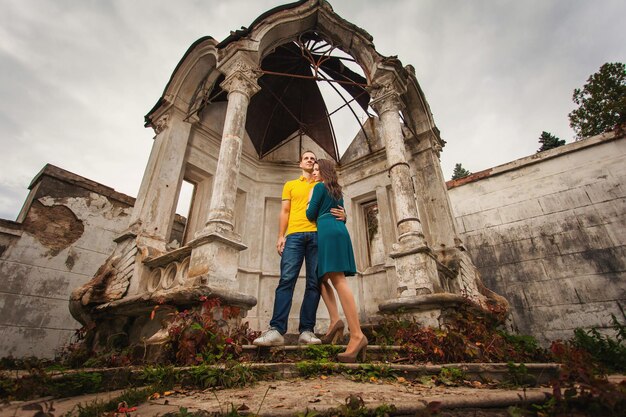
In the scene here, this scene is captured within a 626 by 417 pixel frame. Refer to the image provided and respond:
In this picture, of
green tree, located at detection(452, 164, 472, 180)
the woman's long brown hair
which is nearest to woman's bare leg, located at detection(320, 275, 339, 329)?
the woman's long brown hair

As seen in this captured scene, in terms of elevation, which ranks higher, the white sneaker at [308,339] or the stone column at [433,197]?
the stone column at [433,197]

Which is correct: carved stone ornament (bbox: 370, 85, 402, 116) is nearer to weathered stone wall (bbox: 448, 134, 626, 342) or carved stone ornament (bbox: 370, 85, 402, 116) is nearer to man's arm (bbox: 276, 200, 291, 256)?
weathered stone wall (bbox: 448, 134, 626, 342)

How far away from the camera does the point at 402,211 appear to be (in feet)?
15.9

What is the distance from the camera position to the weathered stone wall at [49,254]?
17.3 ft

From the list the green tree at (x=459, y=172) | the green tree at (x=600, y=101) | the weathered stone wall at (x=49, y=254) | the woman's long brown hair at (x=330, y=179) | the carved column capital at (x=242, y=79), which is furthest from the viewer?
the green tree at (x=459, y=172)

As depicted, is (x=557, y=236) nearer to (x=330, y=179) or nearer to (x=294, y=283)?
(x=330, y=179)

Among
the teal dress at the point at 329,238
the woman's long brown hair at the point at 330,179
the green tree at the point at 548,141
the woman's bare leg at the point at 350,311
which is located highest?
the green tree at the point at 548,141

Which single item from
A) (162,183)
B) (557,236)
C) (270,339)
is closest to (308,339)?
(270,339)

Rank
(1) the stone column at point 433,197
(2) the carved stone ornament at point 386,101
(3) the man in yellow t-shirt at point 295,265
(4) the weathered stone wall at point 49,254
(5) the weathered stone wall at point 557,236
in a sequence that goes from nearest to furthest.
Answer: (3) the man in yellow t-shirt at point 295,265
(4) the weathered stone wall at point 49,254
(5) the weathered stone wall at point 557,236
(2) the carved stone ornament at point 386,101
(1) the stone column at point 433,197

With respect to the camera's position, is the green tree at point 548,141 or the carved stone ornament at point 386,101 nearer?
the carved stone ornament at point 386,101

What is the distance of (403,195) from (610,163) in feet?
15.3

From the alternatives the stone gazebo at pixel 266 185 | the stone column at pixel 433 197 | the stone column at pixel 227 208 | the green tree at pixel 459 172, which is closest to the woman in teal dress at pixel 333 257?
the stone gazebo at pixel 266 185

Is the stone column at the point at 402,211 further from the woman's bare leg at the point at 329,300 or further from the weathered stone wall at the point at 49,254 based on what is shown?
the weathered stone wall at the point at 49,254

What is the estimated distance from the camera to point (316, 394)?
1720 mm
